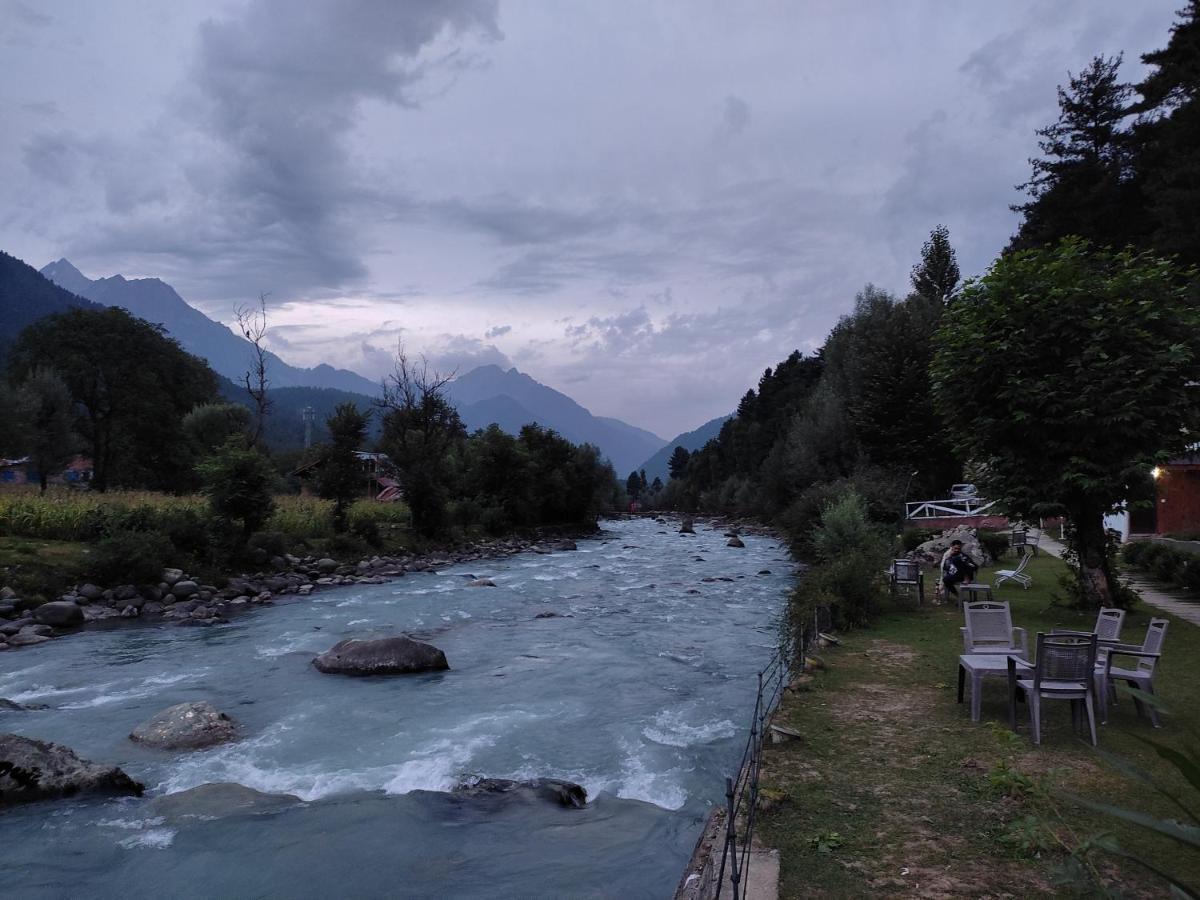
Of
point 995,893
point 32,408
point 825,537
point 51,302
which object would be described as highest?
point 51,302

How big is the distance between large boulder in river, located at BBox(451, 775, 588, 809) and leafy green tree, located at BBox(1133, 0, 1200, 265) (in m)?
30.5

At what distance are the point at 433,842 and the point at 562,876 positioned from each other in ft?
4.82

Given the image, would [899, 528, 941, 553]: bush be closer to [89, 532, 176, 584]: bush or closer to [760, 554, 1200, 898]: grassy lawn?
[760, 554, 1200, 898]: grassy lawn

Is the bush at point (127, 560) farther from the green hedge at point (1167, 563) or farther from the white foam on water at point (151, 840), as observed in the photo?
the green hedge at point (1167, 563)

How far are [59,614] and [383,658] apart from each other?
913 cm

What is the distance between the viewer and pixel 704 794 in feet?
27.7

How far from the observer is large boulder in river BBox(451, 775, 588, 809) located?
27.0 feet

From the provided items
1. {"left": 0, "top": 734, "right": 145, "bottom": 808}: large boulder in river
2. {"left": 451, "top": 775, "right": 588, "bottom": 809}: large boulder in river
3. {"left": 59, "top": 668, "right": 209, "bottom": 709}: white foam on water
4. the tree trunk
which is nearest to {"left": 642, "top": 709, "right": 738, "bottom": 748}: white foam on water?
{"left": 451, "top": 775, "right": 588, "bottom": 809}: large boulder in river

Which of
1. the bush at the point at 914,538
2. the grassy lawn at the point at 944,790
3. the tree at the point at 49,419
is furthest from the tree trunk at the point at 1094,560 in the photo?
the tree at the point at 49,419

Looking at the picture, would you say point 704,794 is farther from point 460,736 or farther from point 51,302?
point 51,302

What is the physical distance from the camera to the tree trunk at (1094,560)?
14305 millimetres

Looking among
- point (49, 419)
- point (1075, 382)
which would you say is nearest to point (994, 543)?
point (1075, 382)

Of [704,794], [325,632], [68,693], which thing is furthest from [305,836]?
[325,632]

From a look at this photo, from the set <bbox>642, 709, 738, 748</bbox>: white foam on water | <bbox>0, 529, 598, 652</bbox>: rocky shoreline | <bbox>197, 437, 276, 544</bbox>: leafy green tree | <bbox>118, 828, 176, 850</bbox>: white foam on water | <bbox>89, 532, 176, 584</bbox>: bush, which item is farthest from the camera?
<bbox>197, 437, 276, 544</bbox>: leafy green tree
